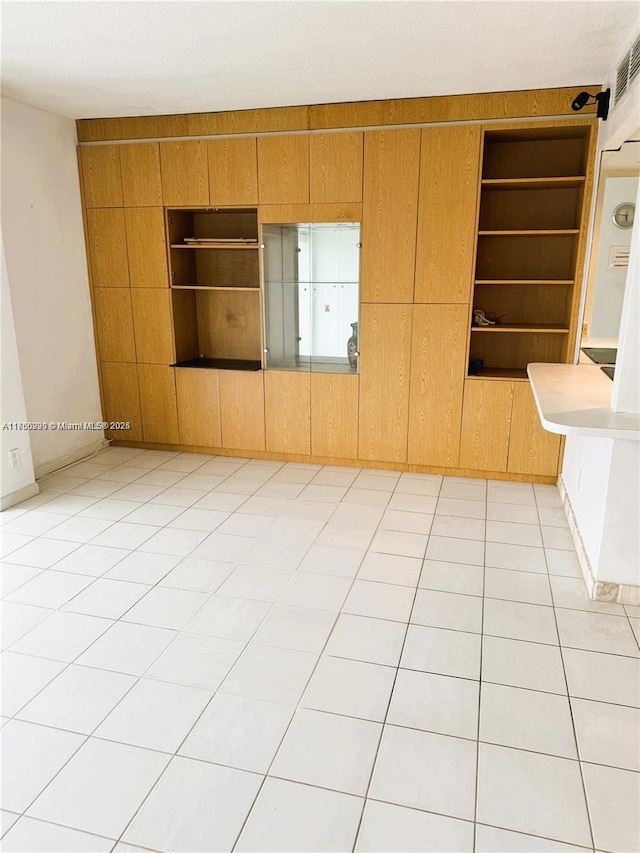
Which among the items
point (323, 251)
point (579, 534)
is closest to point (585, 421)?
point (579, 534)

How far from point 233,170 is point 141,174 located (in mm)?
767

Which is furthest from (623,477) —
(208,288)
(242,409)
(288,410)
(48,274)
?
(48,274)

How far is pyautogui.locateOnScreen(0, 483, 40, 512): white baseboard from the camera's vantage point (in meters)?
3.93

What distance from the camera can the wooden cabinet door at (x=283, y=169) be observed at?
4285 millimetres

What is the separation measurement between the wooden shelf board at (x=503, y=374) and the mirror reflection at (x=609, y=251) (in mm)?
435

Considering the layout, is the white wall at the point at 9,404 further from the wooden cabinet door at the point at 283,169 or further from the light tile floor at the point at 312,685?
the wooden cabinet door at the point at 283,169

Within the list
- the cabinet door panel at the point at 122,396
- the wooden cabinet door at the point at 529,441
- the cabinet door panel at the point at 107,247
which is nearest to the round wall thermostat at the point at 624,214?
the wooden cabinet door at the point at 529,441

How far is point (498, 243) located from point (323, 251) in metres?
1.31

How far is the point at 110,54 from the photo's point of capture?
319cm

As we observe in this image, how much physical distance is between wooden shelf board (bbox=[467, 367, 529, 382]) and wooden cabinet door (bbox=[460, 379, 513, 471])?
0.04 metres

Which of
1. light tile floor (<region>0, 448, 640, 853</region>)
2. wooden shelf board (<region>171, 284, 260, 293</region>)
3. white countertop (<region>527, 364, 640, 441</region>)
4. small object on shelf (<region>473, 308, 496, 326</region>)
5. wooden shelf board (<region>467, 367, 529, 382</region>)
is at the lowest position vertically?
light tile floor (<region>0, 448, 640, 853</region>)

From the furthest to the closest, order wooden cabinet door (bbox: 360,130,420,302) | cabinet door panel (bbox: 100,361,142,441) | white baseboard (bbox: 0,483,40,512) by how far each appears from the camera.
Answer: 1. cabinet door panel (bbox: 100,361,142,441)
2. wooden cabinet door (bbox: 360,130,420,302)
3. white baseboard (bbox: 0,483,40,512)

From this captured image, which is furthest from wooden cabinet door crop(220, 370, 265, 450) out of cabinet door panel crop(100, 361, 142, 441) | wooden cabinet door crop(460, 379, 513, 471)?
wooden cabinet door crop(460, 379, 513, 471)

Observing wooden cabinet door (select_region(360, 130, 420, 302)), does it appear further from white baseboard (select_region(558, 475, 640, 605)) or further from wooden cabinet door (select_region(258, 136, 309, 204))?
white baseboard (select_region(558, 475, 640, 605))
